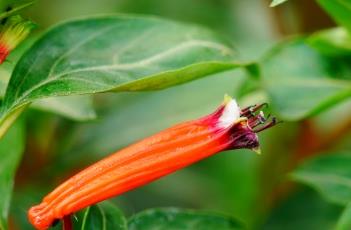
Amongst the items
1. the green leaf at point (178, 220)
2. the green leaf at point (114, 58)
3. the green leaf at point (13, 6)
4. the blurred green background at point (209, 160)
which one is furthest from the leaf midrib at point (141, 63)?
the blurred green background at point (209, 160)

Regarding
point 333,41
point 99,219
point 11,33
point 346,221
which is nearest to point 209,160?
point 333,41

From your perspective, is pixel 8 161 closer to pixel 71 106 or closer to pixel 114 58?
pixel 71 106

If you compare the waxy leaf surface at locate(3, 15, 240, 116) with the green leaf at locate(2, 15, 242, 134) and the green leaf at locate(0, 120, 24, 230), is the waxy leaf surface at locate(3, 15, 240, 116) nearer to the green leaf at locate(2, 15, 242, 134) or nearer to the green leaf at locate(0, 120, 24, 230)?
the green leaf at locate(2, 15, 242, 134)

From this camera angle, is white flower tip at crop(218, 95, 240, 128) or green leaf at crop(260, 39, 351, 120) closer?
white flower tip at crop(218, 95, 240, 128)

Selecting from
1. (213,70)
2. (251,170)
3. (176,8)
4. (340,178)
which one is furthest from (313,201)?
(213,70)

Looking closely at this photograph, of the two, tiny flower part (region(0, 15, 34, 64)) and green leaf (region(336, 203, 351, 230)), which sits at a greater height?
tiny flower part (region(0, 15, 34, 64))

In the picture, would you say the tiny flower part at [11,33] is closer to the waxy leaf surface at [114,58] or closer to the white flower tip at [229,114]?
the waxy leaf surface at [114,58]

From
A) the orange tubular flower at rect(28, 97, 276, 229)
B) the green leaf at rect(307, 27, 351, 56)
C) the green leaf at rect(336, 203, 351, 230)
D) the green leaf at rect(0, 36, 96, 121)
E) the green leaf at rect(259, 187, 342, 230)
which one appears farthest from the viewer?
the green leaf at rect(259, 187, 342, 230)

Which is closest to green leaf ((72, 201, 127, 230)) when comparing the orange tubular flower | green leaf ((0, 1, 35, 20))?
the orange tubular flower
